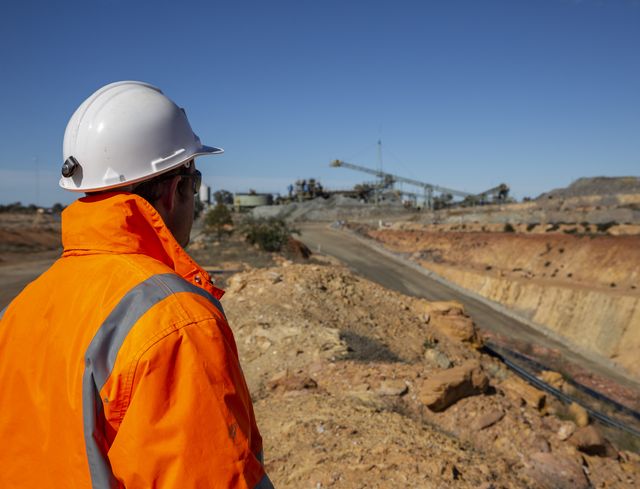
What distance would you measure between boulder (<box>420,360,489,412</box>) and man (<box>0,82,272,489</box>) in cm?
549

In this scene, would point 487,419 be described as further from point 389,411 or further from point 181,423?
point 181,423

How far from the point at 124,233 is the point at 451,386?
5.97 meters

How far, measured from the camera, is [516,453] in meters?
5.99

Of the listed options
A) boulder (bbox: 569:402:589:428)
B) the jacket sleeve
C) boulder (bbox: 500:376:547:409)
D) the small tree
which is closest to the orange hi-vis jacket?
the jacket sleeve

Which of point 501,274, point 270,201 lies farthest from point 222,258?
point 270,201

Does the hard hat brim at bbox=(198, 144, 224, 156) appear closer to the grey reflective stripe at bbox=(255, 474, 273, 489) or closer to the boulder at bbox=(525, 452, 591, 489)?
the grey reflective stripe at bbox=(255, 474, 273, 489)

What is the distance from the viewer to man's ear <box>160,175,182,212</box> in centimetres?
190

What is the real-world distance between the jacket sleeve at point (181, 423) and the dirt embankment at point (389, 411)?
3.49 metres

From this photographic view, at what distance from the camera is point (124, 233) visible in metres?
1.59

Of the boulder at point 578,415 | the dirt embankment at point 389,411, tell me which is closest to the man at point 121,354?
the dirt embankment at point 389,411

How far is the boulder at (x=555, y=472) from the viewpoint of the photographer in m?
5.54

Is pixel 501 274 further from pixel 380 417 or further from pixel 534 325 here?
pixel 380 417

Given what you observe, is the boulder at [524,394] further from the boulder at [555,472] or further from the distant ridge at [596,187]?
→ the distant ridge at [596,187]

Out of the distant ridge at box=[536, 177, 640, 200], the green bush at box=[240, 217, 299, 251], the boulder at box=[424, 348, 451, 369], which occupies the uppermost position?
the distant ridge at box=[536, 177, 640, 200]
